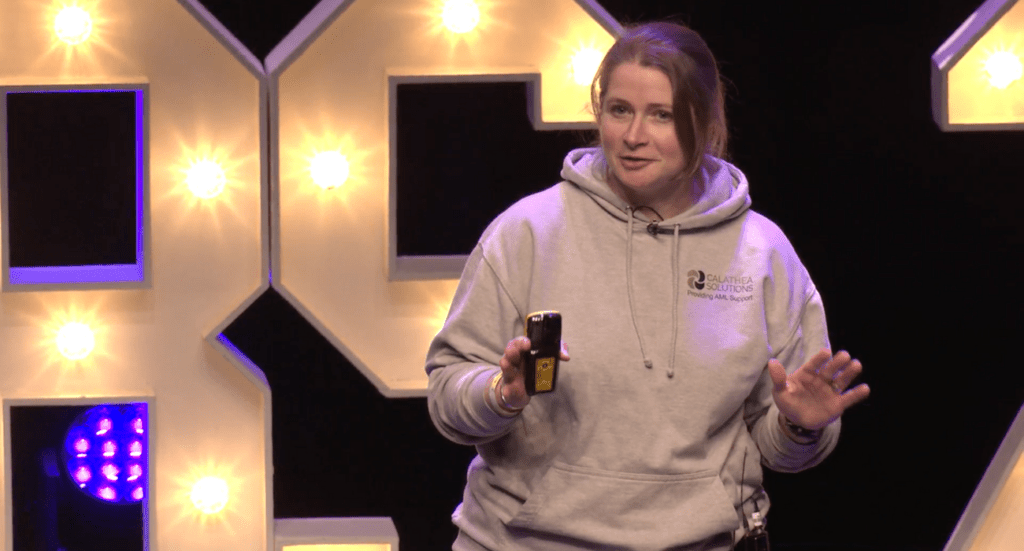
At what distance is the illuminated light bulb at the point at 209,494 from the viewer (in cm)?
251

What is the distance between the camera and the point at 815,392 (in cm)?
185

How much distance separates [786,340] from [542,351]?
1.63 ft

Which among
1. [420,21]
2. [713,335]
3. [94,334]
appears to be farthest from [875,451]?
[94,334]

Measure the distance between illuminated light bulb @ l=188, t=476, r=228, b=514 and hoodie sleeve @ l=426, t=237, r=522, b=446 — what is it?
767 millimetres

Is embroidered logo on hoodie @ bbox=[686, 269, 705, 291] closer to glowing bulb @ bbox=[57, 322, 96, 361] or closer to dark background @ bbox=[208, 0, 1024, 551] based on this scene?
dark background @ bbox=[208, 0, 1024, 551]

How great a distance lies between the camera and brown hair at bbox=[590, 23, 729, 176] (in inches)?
74.2

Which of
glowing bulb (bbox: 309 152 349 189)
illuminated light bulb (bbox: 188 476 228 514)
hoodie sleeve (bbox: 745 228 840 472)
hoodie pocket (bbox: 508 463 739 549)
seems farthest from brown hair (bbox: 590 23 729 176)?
illuminated light bulb (bbox: 188 476 228 514)

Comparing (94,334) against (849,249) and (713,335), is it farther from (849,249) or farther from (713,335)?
(849,249)

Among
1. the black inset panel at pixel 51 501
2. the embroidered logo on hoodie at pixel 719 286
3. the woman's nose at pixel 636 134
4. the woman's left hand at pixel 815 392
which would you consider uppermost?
the woman's nose at pixel 636 134

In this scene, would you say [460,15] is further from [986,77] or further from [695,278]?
[986,77]

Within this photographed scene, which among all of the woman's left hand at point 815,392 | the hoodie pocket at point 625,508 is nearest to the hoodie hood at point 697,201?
the woman's left hand at point 815,392

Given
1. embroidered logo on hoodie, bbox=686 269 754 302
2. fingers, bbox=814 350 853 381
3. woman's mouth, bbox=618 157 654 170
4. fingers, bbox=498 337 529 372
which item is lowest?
fingers, bbox=814 350 853 381

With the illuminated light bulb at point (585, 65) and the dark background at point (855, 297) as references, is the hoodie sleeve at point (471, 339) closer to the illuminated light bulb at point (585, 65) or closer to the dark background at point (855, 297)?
the illuminated light bulb at point (585, 65)

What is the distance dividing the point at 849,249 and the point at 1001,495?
69 centimetres
